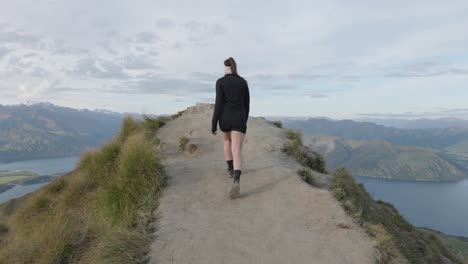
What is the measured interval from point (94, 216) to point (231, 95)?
4.88 m

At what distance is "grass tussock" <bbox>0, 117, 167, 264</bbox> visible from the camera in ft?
22.4

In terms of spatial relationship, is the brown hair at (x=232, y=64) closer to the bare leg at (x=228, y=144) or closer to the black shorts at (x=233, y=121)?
the black shorts at (x=233, y=121)

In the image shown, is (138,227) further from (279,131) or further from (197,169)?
(279,131)

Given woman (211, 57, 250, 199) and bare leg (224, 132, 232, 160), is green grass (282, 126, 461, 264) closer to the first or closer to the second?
bare leg (224, 132, 232, 160)

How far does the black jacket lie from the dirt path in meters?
2.19

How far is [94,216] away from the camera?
9.21 meters

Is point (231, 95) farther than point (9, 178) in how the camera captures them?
No

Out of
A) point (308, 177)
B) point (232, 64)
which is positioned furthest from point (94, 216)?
point (308, 177)

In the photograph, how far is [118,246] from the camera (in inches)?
254

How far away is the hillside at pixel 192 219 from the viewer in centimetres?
671

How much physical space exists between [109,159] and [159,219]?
609cm

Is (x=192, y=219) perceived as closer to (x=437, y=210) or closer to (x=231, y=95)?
(x=231, y=95)

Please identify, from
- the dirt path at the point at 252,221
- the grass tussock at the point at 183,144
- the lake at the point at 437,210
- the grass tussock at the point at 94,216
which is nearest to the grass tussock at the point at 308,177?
the dirt path at the point at 252,221

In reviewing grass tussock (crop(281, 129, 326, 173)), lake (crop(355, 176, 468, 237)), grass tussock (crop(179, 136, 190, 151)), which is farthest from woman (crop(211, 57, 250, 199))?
lake (crop(355, 176, 468, 237))
